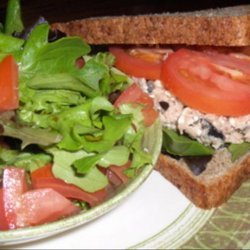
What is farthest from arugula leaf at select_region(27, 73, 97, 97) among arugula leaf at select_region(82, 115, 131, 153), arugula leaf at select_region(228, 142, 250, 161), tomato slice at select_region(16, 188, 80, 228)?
arugula leaf at select_region(228, 142, 250, 161)

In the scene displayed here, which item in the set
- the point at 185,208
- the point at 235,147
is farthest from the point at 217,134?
the point at 185,208

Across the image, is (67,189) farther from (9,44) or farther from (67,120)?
(9,44)

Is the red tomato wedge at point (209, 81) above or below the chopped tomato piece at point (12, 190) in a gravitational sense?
above

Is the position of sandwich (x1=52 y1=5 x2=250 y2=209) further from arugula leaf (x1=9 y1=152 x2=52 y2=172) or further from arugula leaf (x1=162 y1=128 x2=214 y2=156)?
arugula leaf (x1=9 y1=152 x2=52 y2=172)

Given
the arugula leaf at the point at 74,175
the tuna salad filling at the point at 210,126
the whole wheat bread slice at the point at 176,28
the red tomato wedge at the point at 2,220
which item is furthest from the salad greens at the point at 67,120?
the whole wheat bread slice at the point at 176,28

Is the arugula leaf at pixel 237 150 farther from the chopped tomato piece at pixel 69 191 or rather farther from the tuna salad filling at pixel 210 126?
the chopped tomato piece at pixel 69 191

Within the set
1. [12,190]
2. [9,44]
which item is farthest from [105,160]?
[9,44]
